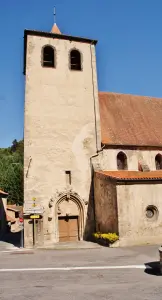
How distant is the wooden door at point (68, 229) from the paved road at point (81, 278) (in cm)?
451

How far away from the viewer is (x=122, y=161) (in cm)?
2189

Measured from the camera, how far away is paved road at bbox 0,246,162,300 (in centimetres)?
832

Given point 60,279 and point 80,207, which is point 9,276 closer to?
point 60,279

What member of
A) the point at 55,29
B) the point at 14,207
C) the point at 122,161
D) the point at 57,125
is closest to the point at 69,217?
the point at 122,161

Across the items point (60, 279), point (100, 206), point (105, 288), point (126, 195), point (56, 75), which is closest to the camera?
point (105, 288)

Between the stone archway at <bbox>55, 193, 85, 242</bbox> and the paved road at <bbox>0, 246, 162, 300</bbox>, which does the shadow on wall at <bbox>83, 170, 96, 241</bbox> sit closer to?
the stone archway at <bbox>55, 193, 85, 242</bbox>

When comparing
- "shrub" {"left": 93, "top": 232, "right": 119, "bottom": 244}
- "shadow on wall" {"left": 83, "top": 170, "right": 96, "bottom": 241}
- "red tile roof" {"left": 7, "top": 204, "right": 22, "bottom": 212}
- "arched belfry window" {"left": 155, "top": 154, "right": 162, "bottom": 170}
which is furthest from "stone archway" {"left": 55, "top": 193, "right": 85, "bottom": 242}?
"red tile roof" {"left": 7, "top": 204, "right": 22, "bottom": 212}

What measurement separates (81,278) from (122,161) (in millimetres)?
12780

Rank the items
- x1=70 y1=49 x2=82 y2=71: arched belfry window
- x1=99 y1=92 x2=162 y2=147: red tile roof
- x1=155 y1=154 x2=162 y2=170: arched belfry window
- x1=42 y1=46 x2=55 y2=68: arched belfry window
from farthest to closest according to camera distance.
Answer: x1=155 y1=154 x2=162 y2=170: arched belfry window < x1=70 y1=49 x2=82 y2=71: arched belfry window < x1=99 y1=92 x2=162 y2=147: red tile roof < x1=42 y1=46 x2=55 y2=68: arched belfry window

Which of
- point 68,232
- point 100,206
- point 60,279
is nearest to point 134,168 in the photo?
point 100,206

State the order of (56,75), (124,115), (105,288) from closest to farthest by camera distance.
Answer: (105,288), (56,75), (124,115)

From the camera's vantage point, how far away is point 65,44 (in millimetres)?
22484

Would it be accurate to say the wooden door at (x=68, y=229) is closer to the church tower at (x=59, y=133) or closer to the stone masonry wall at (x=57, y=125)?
the church tower at (x=59, y=133)

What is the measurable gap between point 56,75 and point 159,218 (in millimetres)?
12890
